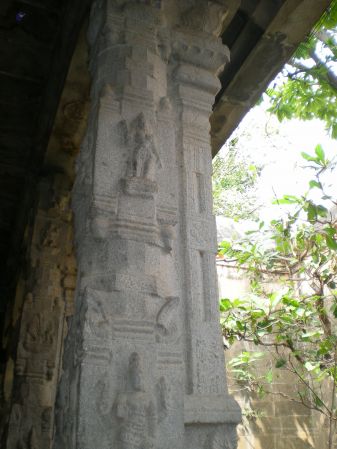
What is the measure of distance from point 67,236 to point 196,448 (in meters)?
4.33

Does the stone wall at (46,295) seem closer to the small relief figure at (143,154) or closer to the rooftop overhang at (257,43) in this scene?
the rooftop overhang at (257,43)

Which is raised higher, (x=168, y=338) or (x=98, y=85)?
(x=98, y=85)

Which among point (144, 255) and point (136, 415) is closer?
point (136, 415)

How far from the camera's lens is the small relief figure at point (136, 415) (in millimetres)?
2088

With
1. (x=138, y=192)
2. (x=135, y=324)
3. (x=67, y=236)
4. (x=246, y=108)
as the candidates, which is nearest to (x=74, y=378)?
(x=135, y=324)

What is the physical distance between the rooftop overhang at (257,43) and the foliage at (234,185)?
8979 mm

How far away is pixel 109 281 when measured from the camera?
7.81 feet

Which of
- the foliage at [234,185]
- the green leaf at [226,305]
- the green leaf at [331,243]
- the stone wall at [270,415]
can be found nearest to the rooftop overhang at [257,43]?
the green leaf at [331,243]

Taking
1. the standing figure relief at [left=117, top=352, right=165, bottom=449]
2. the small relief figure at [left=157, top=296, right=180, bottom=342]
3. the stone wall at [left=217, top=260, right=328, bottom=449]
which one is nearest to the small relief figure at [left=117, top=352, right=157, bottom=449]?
the standing figure relief at [left=117, top=352, right=165, bottom=449]

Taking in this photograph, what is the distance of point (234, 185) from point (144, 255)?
476 inches

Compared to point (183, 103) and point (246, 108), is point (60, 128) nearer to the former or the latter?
point (246, 108)

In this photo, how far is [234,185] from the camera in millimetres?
14328

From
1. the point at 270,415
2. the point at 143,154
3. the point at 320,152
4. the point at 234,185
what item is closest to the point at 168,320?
the point at 143,154

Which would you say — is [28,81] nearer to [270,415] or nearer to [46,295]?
[46,295]
